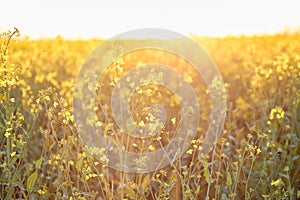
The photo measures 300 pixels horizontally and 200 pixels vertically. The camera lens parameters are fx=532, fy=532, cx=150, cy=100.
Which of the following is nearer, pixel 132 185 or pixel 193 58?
pixel 132 185

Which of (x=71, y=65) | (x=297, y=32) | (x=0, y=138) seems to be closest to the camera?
(x=0, y=138)

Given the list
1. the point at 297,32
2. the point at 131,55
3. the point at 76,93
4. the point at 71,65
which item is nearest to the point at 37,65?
the point at 71,65

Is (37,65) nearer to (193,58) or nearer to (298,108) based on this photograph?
(193,58)

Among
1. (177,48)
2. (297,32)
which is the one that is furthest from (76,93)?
(297,32)

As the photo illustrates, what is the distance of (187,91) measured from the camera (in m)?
5.96

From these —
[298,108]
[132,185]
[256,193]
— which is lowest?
[256,193]

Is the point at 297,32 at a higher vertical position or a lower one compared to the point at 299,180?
higher

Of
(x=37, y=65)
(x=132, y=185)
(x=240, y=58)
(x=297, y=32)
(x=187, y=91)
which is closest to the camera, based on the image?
(x=132, y=185)

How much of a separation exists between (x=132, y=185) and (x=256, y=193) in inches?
51.3

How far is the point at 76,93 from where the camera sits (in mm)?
5293

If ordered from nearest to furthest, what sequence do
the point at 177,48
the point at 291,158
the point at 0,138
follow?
the point at 0,138
the point at 291,158
the point at 177,48

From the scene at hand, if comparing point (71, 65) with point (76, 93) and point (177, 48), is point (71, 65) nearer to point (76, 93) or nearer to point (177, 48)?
point (177, 48)

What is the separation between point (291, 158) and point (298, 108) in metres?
0.72

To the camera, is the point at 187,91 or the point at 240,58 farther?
the point at 240,58
